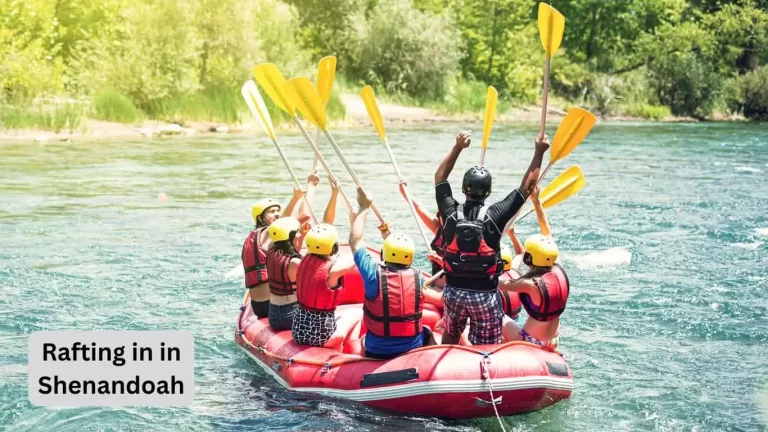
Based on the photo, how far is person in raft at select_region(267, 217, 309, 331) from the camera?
632cm

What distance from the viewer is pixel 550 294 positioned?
5.71m

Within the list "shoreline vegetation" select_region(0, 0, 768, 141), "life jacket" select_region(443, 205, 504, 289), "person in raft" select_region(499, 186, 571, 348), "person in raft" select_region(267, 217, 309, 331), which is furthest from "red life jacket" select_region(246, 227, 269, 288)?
"shoreline vegetation" select_region(0, 0, 768, 141)

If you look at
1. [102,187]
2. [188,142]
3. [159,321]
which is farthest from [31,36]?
[159,321]

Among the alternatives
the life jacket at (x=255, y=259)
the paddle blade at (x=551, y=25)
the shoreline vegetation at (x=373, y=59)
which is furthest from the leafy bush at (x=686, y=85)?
the life jacket at (x=255, y=259)

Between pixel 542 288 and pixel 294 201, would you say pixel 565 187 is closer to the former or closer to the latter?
pixel 542 288

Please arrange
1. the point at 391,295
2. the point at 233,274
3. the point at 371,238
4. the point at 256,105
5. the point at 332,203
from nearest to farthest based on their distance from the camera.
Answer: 1. the point at 391,295
2. the point at 332,203
3. the point at 256,105
4. the point at 233,274
5. the point at 371,238

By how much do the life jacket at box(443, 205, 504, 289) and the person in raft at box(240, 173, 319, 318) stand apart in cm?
170

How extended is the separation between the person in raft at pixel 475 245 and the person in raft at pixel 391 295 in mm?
224

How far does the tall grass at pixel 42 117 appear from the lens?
2214 cm

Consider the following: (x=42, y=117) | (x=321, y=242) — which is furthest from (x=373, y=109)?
(x=42, y=117)

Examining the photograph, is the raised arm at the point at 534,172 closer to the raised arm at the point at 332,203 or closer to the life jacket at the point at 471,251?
the life jacket at the point at 471,251

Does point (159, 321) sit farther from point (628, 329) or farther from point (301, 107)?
point (628, 329)

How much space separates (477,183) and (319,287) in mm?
1301

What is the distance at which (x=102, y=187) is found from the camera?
1566 centimetres
